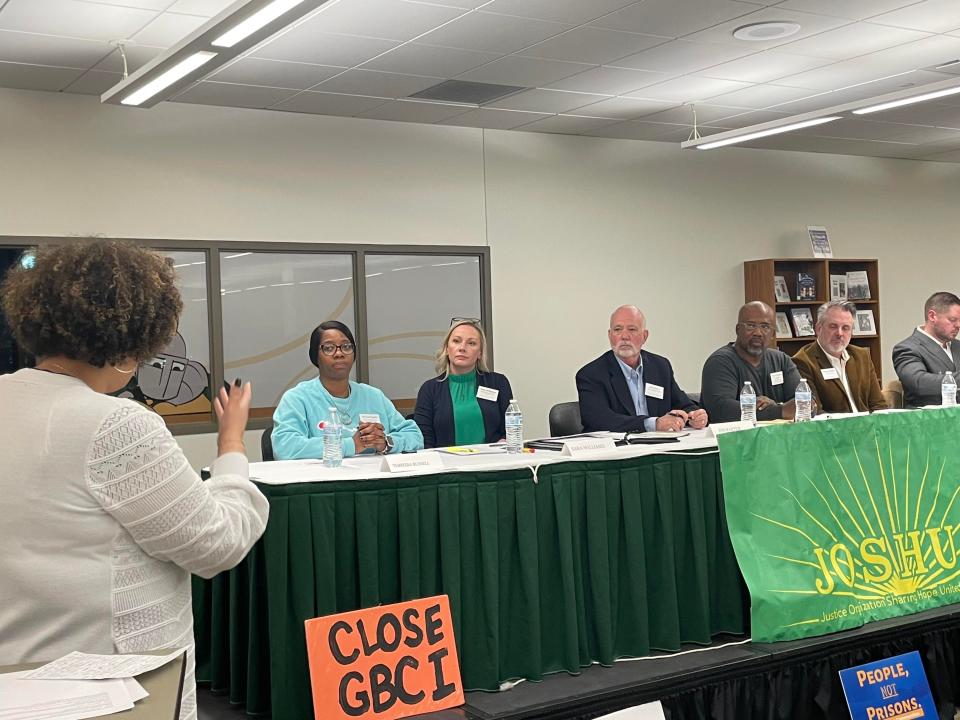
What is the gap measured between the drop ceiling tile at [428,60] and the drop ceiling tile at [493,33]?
0.33ft

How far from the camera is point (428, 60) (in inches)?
223

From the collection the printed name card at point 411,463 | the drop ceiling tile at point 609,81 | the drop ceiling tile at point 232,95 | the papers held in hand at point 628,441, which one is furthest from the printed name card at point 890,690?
the drop ceiling tile at point 232,95

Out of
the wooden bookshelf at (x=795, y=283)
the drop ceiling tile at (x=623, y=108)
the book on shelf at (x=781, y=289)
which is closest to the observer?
the drop ceiling tile at (x=623, y=108)

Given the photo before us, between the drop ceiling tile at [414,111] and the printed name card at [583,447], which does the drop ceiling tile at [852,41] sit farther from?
the printed name card at [583,447]

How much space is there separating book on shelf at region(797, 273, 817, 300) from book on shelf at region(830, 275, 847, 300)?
22 cm

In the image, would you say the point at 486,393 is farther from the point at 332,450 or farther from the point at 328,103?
the point at 328,103

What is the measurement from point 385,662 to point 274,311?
14.1 feet

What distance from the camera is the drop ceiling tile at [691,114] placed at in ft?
23.8

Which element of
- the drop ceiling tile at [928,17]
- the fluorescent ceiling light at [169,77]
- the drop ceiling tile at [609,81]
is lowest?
the fluorescent ceiling light at [169,77]

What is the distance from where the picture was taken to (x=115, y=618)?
1.71 m

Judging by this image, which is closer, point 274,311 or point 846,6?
point 846,6

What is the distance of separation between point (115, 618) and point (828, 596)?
263 cm

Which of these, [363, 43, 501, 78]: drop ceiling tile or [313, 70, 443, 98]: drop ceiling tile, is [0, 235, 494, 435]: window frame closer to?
[313, 70, 443, 98]: drop ceiling tile

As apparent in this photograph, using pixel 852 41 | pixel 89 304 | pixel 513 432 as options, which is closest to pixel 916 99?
pixel 852 41
